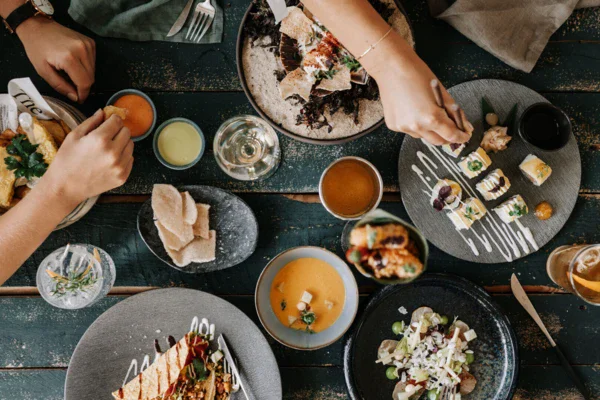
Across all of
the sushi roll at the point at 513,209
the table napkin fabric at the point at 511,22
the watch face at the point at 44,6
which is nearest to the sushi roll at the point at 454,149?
the sushi roll at the point at 513,209

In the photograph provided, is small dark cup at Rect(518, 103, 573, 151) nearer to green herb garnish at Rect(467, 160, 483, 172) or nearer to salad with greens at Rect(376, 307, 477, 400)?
green herb garnish at Rect(467, 160, 483, 172)

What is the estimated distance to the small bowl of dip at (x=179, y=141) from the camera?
6.44 feet

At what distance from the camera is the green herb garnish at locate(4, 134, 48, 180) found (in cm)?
170

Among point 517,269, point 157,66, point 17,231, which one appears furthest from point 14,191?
point 517,269

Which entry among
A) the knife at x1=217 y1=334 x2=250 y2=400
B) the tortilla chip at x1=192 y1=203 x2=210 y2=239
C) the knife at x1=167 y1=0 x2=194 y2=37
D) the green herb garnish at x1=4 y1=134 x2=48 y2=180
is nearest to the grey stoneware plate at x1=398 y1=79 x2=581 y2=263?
the tortilla chip at x1=192 y1=203 x2=210 y2=239

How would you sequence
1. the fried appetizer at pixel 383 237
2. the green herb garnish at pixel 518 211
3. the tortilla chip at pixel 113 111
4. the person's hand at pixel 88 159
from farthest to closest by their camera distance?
the green herb garnish at pixel 518 211 → the tortilla chip at pixel 113 111 → the person's hand at pixel 88 159 → the fried appetizer at pixel 383 237

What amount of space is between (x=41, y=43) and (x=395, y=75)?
130cm

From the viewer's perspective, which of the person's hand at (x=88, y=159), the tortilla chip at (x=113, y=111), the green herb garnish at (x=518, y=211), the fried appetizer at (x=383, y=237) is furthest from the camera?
the green herb garnish at (x=518, y=211)

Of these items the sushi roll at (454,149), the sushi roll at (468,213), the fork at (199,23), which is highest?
the fork at (199,23)

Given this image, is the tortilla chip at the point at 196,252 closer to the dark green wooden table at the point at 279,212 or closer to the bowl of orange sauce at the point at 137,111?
the dark green wooden table at the point at 279,212

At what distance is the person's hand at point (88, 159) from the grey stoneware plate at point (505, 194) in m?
1.05

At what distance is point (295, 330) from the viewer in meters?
1.97

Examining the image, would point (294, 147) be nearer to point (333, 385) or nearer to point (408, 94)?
point (408, 94)

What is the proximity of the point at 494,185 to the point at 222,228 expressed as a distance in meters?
1.06
